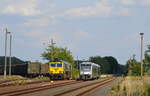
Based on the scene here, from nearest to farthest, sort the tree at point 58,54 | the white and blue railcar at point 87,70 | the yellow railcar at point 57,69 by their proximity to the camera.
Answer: the yellow railcar at point 57,69 < the white and blue railcar at point 87,70 < the tree at point 58,54

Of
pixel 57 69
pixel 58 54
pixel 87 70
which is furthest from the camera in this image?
pixel 58 54

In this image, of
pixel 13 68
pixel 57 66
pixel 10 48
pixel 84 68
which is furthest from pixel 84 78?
pixel 13 68

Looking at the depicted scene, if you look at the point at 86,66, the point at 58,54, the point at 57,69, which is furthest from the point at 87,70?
the point at 58,54

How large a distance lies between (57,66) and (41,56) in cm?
3223

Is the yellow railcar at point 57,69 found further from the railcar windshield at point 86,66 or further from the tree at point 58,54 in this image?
the tree at point 58,54

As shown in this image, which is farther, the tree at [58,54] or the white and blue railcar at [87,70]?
the tree at [58,54]

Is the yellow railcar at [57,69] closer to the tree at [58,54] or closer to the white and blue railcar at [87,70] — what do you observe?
the white and blue railcar at [87,70]

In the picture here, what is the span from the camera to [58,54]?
312ft

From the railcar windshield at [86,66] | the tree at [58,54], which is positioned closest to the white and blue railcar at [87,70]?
the railcar windshield at [86,66]

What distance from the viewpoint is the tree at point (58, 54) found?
90.5 meters

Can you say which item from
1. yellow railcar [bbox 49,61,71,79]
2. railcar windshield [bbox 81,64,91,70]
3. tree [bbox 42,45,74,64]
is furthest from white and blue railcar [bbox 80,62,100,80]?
tree [bbox 42,45,74,64]

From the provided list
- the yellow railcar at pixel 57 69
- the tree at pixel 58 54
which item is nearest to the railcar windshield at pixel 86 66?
the yellow railcar at pixel 57 69

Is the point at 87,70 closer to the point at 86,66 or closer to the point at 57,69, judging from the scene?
the point at 86,66

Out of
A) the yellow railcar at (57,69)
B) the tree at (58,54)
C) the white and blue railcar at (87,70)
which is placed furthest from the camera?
the tree at (58,54)
